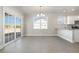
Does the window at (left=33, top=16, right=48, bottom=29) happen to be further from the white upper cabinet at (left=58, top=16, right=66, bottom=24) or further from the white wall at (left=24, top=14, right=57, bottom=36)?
the white upper cabinet at (left=58, top=16, right=66, bottom=24)

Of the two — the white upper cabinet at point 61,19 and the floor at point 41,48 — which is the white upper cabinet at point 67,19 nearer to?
the white upper cabinet at point 61,19

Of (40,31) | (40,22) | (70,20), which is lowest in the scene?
(40,31)

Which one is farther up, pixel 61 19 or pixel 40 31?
pixel 61 19

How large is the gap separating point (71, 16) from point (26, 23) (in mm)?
5103

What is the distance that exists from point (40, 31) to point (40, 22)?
1092mm

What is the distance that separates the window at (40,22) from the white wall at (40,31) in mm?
372

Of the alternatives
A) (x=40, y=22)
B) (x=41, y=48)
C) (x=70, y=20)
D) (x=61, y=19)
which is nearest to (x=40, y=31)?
(x=40, y=22)

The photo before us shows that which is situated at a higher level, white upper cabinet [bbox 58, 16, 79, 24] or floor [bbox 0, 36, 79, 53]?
white upper cabinet [bbox 58, 16, 79, 24]

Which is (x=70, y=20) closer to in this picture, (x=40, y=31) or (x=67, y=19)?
(x=67, y=19)

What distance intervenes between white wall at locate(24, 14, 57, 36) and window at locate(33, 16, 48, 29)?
14.7 inches

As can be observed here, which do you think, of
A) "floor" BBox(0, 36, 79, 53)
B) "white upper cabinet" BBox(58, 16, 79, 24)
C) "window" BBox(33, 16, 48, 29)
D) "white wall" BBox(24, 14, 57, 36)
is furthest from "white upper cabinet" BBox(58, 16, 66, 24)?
"floor" BBox(0, 36, 79, 53)

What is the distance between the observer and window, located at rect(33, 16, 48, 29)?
13.0 m

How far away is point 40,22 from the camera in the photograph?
13.1 m

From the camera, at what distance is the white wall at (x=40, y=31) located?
41.8 ft
